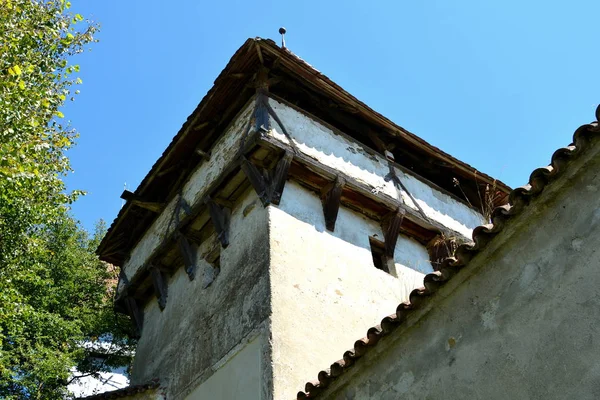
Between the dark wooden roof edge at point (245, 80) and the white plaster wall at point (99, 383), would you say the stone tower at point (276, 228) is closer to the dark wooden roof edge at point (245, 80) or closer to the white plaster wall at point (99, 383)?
the dark wooden roof edge at point (245, 80)

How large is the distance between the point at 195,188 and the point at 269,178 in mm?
2101

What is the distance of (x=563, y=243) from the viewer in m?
4.29

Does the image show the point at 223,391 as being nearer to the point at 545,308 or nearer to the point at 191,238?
the point at 191,238

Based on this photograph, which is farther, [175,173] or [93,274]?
[93,274]

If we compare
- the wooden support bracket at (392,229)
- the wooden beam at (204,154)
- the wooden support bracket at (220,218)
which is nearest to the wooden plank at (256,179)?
the wooden support bracket at (220,218)

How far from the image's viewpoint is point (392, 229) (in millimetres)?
9484

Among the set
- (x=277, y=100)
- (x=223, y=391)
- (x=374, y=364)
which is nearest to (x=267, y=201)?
(x=277, y=100)

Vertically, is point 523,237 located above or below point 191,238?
below

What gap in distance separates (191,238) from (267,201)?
232cm

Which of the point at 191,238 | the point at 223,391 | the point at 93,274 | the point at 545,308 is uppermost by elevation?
the point at 93,274

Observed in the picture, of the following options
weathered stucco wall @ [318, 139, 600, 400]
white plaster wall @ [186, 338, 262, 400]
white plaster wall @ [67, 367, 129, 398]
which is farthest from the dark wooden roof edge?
white plaster wall @ [67, 367, 129, 398]

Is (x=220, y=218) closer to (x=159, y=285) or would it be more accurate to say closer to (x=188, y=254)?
(x=188, y=254)

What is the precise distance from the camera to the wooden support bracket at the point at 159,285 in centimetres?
1048

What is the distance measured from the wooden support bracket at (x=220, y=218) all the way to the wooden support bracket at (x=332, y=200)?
5.06 ft
